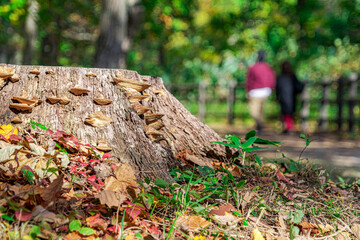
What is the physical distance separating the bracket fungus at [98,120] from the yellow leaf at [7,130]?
395mm

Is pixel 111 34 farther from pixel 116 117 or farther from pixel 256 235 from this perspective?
pixel 256 235

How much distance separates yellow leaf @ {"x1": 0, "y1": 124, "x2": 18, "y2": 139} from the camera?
5.96 feet

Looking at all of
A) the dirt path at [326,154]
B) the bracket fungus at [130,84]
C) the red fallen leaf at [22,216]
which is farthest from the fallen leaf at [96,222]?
the dirt path at [326,154]

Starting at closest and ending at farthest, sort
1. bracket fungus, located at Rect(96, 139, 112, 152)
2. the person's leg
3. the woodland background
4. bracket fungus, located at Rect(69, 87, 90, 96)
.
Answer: bracket fungus, located at Rect(96, 139, 112, 152) < bracket fungus, located at Rect(69, 87, 90, 96) < the person's leg < the woodland background

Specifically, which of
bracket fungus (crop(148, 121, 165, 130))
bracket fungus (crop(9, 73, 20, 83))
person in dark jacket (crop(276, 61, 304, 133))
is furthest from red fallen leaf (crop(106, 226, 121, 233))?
person in dark jacket (crop(276, 61, 304, 133))

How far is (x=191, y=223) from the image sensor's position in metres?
1.55

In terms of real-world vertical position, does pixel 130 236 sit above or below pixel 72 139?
below

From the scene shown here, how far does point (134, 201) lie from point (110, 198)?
0.14 meters

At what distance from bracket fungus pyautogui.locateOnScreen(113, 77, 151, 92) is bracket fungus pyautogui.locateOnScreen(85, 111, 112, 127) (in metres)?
0.26

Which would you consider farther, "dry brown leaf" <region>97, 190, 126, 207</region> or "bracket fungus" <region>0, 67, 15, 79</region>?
"bracket fungus" <region>0, 67, 15, 79</region>

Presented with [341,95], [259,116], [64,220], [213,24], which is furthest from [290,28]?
[64,220]

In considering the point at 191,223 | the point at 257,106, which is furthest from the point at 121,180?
the point at 257,106

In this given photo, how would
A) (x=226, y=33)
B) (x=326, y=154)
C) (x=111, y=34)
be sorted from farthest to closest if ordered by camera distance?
1. (x=226, y=33)
2. (x=111, y=34)
3. (x=326, y=154)

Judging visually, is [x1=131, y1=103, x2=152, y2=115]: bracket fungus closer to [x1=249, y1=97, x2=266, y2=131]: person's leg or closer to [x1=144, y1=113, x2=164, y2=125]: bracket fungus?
[x1=144, y1=113, x2=164, y2=125]: bracket fungus
